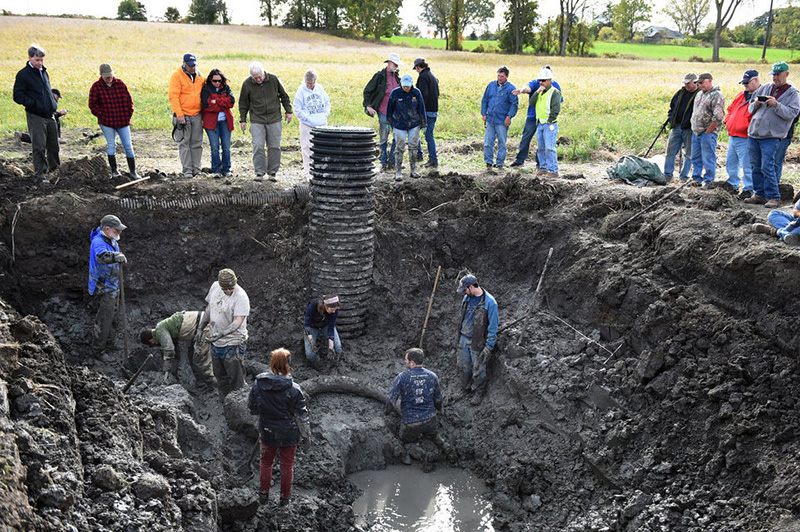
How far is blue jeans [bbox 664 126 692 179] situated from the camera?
10.6 meters

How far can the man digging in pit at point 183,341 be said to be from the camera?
7680 millimetres

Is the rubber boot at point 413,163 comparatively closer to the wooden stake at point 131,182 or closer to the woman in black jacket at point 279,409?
the wooden stake at point 131,182

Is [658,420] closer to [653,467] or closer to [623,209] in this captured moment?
[653,467]

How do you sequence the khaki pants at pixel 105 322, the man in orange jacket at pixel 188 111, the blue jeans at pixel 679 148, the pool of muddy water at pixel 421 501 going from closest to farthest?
1. the pool of muddy water at pixel 421 501
2. the khaki pants at pixel 105 322
3. the man in orange jacket at pixel 188 111
4. the blue jeans at pixel 679 148

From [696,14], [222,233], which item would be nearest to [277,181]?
[222,233]

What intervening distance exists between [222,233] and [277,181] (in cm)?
135

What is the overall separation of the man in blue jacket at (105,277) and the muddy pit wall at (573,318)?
1.56ft

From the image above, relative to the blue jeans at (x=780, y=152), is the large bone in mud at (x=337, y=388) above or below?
below

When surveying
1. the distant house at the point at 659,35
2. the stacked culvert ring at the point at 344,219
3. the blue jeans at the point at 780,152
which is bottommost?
the stacked culvert ring at the point at 344,219

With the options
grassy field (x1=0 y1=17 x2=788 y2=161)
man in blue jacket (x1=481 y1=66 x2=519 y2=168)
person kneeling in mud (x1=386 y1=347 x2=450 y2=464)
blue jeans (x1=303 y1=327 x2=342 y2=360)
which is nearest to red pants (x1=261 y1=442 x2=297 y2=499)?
person kneeling in mud (x1=386 y1=347 x2=450 y2=464)

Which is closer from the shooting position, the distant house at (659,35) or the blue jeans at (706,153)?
the blue jeans at (706,153)

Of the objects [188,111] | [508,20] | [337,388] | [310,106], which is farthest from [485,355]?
[508,20]

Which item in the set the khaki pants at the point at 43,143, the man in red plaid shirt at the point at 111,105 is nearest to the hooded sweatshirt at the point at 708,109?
the man in red plaid shirt at the point at 111,105

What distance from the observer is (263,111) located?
33.3ft
